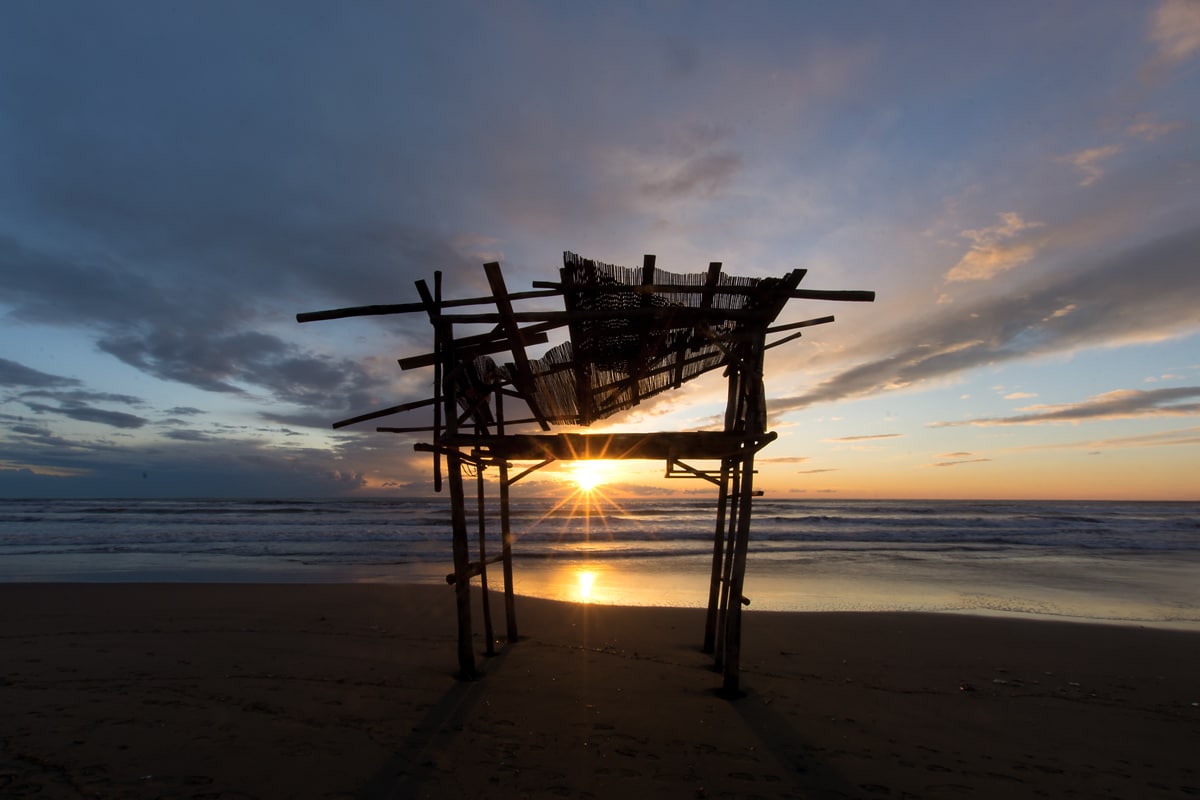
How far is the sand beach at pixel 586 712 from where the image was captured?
4.83m

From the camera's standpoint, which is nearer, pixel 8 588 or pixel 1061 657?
pixel 1061 657

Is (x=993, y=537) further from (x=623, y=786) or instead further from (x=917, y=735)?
(x=623, y=786)

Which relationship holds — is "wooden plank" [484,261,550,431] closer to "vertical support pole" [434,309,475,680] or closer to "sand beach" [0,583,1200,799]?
"vertical support pole" [434,309,475,680]

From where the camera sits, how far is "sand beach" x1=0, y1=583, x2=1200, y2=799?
190 inches

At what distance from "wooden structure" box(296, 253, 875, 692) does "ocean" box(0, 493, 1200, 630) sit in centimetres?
704

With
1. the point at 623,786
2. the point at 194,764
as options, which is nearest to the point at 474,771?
the point at 623,786

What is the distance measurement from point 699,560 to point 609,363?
636 inches

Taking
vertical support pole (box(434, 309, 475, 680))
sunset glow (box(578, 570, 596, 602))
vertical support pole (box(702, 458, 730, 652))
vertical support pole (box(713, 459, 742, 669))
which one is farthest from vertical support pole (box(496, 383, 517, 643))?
sunset glow (box(578, 570, 596, 602))

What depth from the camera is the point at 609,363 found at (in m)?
7.34

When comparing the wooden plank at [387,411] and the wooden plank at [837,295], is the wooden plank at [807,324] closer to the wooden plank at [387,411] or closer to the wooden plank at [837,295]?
the wooden plank at [837,295]

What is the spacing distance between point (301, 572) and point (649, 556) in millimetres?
11951

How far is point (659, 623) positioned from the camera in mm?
10641

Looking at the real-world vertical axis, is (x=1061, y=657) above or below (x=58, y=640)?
below

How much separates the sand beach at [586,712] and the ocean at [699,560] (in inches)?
153
